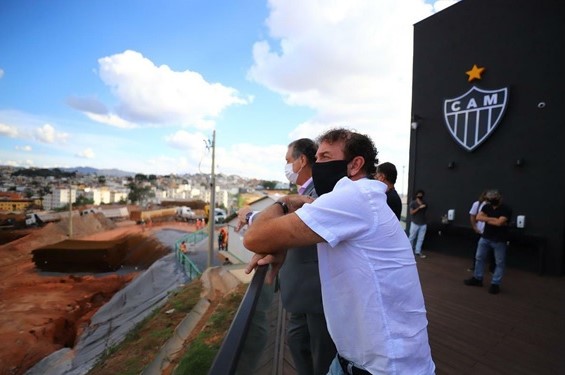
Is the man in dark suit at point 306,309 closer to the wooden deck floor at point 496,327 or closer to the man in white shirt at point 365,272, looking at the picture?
the wooden deck floor at point 496,327

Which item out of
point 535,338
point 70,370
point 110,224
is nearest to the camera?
point 535,338

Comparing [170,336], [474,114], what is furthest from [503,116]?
[170,336]

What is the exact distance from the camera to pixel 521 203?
5.57m

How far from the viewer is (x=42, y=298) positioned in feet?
54.0

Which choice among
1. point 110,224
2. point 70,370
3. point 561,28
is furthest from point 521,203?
point 110,224

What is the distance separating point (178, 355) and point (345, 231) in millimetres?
5993

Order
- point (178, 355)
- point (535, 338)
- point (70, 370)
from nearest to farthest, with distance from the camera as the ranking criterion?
point (535, 338) → point (178, 355) → point (70, 370)

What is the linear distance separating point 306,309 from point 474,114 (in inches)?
262

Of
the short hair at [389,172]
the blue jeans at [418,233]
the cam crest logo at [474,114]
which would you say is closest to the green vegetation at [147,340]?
the blue jeans at [418,233]

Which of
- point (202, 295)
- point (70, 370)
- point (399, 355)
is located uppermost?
point (399, 355)

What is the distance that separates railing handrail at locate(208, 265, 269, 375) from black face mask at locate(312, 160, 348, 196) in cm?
62

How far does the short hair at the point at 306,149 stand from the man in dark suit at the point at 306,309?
0.21 m

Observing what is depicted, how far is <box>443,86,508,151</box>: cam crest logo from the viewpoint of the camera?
5.94 m

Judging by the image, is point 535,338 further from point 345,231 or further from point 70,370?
point 70,370
